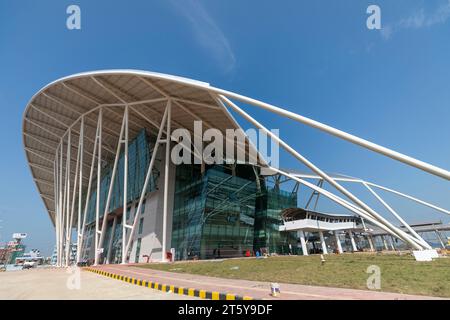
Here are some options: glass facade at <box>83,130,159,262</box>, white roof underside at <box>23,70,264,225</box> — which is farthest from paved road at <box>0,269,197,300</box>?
glass facade at <box>83,130,159,262</box>

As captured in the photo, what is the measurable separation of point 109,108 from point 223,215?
21.0m

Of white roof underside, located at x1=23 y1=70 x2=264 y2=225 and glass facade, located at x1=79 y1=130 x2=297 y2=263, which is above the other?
white roof underside, located at x1=23 y1=70 x2=264 y2=225

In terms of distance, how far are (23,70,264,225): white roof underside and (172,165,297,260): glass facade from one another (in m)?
8.30

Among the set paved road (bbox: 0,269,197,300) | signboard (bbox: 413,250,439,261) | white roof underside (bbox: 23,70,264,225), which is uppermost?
white roof underside (bbox: 23,70,264,225)

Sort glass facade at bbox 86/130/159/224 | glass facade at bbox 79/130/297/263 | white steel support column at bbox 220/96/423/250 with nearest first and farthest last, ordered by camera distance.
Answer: white steel support column at bbox 220/96/423/250 → glass facade at bbox 79/130/297/263 → glass facade at bbox 86/130/159/224

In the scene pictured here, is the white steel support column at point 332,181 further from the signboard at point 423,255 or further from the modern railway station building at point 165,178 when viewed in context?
the modern railway station building at point 165,178

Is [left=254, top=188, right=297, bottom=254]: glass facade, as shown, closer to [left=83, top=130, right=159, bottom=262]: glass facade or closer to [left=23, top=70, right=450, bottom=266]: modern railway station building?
[left=23, top=70, right=450, bottom=266]: modern railway station building

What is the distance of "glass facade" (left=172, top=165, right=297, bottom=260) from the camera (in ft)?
119

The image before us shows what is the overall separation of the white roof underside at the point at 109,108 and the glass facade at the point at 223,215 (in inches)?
327

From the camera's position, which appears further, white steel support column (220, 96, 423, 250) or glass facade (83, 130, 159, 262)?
glass facade (83, 130, 159, 262)

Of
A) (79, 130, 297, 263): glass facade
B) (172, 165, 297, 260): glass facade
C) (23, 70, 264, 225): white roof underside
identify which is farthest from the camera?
(79, 130, 297, 263): glass facade

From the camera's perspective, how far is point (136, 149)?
42312mm
